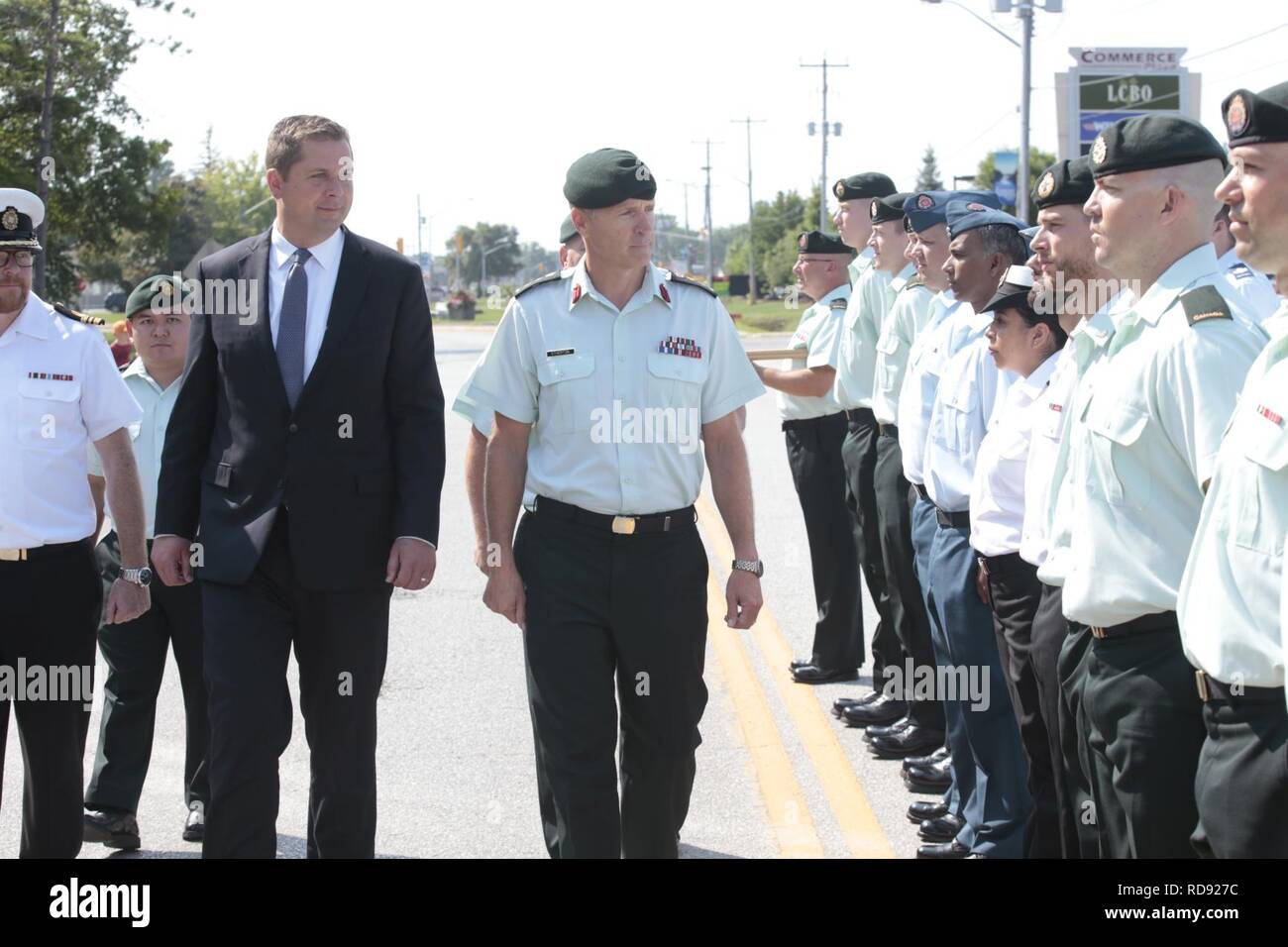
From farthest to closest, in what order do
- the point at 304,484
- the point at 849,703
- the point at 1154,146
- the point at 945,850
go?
the point at 849,703, the point at 945,850, the point at 304,484, the point at 1154,146

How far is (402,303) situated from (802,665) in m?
3.98

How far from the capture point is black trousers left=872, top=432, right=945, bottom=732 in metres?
6.73

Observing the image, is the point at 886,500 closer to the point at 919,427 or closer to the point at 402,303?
the point at 919,427

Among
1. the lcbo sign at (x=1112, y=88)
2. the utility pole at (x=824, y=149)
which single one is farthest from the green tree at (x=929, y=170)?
the lcbo sign at (x=1112, y=88)

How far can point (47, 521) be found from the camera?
15.4ft

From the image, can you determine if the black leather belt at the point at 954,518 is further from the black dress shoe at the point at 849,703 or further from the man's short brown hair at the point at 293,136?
the man's short brown hair at the point at 293,136

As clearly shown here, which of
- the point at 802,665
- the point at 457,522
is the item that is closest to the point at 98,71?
the point at 457,522

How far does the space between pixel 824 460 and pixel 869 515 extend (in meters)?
0.70

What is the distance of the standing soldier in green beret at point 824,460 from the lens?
788 centimetres

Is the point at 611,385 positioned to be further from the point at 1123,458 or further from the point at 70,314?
the point at 70,314

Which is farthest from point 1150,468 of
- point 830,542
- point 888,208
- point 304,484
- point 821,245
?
point 821,245

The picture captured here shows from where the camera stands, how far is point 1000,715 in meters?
5.27

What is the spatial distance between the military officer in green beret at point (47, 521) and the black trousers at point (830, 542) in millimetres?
4119

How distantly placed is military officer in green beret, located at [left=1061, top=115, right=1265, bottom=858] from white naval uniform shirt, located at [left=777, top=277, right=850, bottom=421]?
4016 mm
